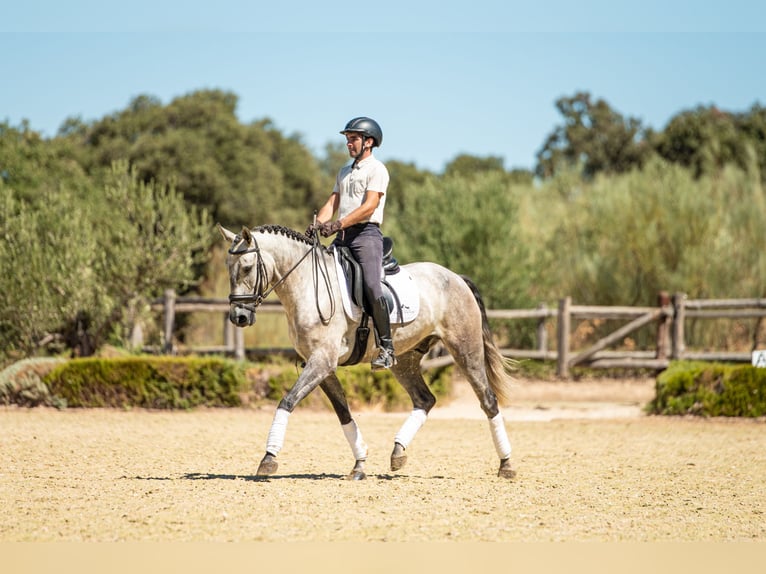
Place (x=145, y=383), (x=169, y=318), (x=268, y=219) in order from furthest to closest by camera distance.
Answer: (x=268, y=219), (x=169, y=318), (x=145, y=383)

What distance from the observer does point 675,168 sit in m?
24.1

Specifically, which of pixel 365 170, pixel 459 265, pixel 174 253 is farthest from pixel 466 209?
pixel 365 170

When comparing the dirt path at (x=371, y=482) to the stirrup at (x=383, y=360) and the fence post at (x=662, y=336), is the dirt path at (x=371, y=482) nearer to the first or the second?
the stirrup at (x=383, y=360)

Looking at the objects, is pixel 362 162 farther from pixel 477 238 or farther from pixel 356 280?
pixel 477 238

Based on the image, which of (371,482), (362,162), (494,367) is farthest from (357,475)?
(362,162)

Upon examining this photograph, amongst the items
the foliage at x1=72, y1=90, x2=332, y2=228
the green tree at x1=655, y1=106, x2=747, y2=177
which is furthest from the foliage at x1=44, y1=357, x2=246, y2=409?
the green tree at x1=655, y1=106, x2=747, y2=177

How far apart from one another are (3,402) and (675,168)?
55.1ft

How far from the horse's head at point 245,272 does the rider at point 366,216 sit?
1.80 feet

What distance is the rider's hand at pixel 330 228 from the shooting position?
312 inches

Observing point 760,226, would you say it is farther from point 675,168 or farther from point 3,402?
point 3,402

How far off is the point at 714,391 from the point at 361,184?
8318 mm

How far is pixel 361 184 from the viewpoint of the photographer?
820cm

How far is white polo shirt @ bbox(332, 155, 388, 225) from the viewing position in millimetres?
8141

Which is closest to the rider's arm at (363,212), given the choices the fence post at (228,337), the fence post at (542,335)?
the fence post at (228,337)
